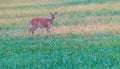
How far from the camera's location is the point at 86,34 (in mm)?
14875

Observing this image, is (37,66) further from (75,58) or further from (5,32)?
(5,32)

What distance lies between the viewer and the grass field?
36.0 ft

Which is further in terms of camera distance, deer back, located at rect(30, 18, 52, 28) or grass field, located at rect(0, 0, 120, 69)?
deer back, located at rect(30, 18, 52, 28)

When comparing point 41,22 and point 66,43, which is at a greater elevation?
point 41,22

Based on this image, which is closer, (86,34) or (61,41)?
(61,41)

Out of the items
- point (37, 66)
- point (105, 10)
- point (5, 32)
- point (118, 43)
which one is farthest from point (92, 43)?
point (105, 10)

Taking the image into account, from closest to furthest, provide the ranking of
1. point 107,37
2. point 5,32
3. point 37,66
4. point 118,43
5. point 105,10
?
point 37,66 → point 118,43 → point 107,37 → point 5,32 → point 105,10

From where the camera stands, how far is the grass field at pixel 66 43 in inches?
432

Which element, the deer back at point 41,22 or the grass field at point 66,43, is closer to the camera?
the grass field at point 66,43

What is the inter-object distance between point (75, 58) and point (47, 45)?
2.08m

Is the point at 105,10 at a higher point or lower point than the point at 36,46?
lower

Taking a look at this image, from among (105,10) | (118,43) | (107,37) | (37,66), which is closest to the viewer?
(37,66)

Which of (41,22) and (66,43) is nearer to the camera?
(66,43)

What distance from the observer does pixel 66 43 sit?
44.2 feet
